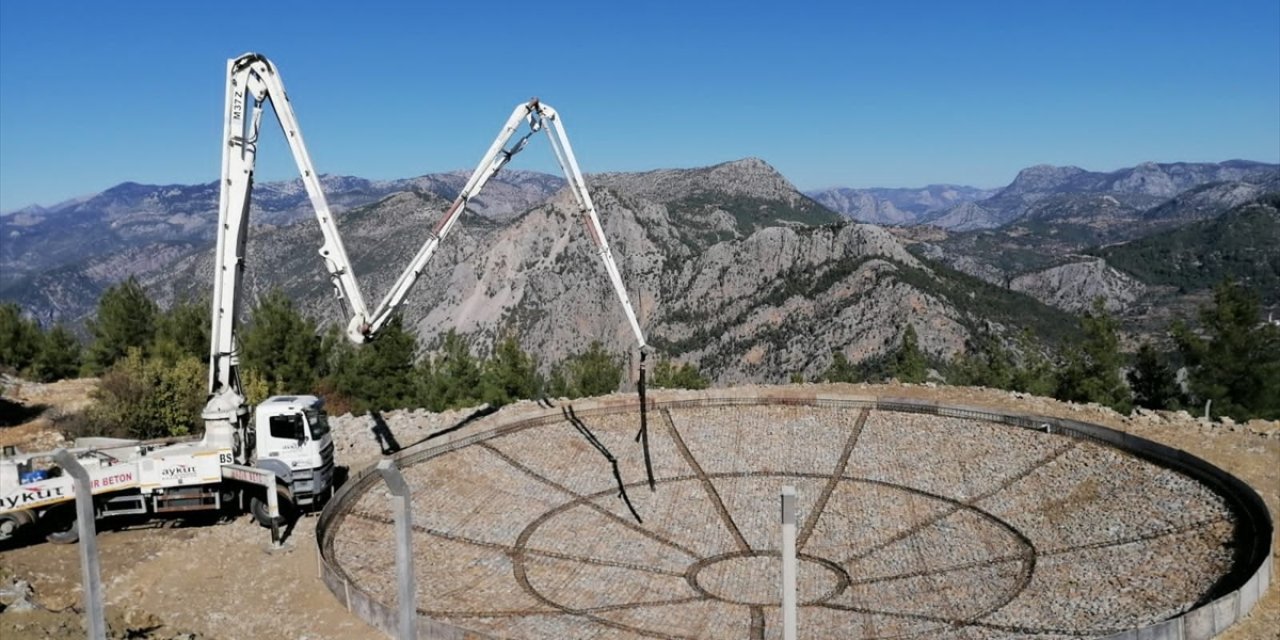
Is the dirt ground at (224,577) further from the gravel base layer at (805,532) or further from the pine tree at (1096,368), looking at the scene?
the pine tree at (1096,368)

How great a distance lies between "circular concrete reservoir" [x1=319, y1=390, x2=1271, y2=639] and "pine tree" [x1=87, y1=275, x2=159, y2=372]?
120 feet

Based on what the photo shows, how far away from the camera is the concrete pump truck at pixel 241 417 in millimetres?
27625

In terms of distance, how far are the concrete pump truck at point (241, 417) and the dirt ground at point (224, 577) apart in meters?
0.95

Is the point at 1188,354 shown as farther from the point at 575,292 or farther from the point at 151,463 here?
the point at 575,292

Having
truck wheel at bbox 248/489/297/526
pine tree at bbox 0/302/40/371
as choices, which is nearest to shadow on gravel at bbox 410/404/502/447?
truck wheel at bbox 248/489/297/526

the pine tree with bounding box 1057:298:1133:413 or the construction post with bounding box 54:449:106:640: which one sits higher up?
the construction post with bounding box 54:449:106:640

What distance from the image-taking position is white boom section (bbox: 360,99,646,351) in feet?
94.1

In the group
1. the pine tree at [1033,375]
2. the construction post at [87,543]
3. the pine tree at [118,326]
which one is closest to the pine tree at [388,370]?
the pine tree at [118,326]

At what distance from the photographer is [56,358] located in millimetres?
63750

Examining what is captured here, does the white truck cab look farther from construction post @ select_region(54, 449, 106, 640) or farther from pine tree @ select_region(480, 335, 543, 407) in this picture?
pine tree @ select_region(480, 335, 543, 407)

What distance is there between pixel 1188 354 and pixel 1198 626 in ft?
131

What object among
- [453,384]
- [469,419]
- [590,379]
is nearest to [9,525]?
[469,419]

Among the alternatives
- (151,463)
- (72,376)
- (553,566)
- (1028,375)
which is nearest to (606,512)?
(553,566)

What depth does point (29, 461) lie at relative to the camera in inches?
1055
